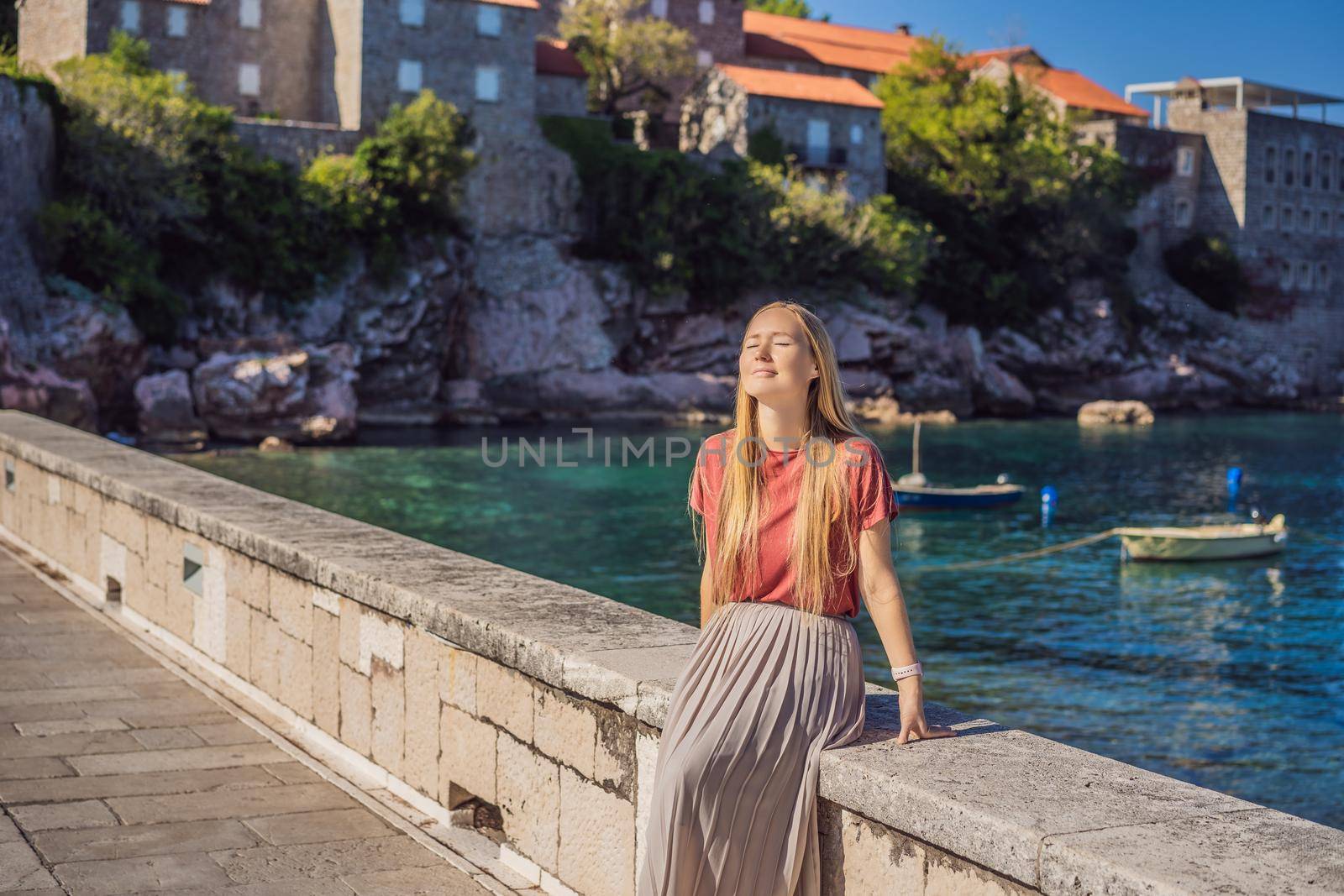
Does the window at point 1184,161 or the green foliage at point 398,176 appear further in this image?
the window at point 1184,161

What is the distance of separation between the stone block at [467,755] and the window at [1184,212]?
248ft

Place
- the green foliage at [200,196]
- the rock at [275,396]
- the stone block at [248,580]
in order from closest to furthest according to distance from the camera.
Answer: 1. the stone block at [248,580]
2. the rock at [275,396]
3. the green foliage at [200,196]

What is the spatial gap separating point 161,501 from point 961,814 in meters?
5.88

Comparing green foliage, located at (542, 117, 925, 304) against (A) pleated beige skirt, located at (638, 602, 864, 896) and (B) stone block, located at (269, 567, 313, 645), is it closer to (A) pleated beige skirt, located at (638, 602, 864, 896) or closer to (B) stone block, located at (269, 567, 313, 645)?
(B) stone block, located at (269, 567, 313, 645)

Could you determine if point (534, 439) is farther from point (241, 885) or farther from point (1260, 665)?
point (241, 885)

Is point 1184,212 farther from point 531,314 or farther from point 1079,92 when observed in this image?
point 531,314

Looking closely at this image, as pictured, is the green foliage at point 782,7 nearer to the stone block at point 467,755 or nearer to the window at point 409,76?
the window at point 409,76

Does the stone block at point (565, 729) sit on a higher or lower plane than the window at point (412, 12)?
lower

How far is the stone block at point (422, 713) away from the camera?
16.8 feet

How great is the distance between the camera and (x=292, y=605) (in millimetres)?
6242

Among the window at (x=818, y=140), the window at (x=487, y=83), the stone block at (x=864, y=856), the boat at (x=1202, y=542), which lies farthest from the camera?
the window at (x=818, y=140)

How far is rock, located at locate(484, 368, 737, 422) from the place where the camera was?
171 feet

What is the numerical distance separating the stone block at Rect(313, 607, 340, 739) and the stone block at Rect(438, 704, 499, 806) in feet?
2.96

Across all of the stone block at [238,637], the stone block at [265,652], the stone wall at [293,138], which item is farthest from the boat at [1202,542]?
the stone wall at [293,138]
